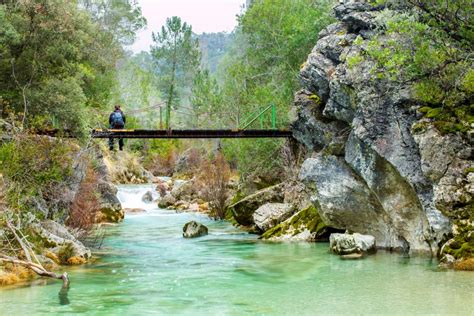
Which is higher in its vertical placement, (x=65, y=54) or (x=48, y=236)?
(x=65, y=54)

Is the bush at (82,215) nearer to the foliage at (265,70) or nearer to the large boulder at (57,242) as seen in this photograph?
the large boulder at (57,242)

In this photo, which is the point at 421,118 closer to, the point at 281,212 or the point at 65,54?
the point at 281,212

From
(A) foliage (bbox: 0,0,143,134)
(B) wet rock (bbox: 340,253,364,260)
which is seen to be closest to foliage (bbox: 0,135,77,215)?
(A) foliage (bbox: 0,0,143,134)

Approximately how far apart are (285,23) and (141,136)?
15659 mm

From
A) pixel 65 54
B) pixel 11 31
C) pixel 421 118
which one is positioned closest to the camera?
pixel 421 118

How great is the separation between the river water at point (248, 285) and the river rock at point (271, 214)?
9.67 ft

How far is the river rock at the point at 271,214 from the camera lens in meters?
23.2

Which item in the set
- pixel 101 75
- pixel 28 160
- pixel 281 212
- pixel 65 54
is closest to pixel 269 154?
pixel 281 212

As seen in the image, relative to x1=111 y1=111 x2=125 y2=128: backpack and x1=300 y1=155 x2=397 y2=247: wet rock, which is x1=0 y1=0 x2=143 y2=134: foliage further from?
x1=300 y1=155 x2=397 y2=247: wet rock

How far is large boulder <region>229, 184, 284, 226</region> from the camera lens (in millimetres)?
25562

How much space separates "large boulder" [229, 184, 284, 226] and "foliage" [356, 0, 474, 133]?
32.0ft

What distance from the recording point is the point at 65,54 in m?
20.5

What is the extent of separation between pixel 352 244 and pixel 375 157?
8.69 feet

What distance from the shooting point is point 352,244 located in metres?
17.6
